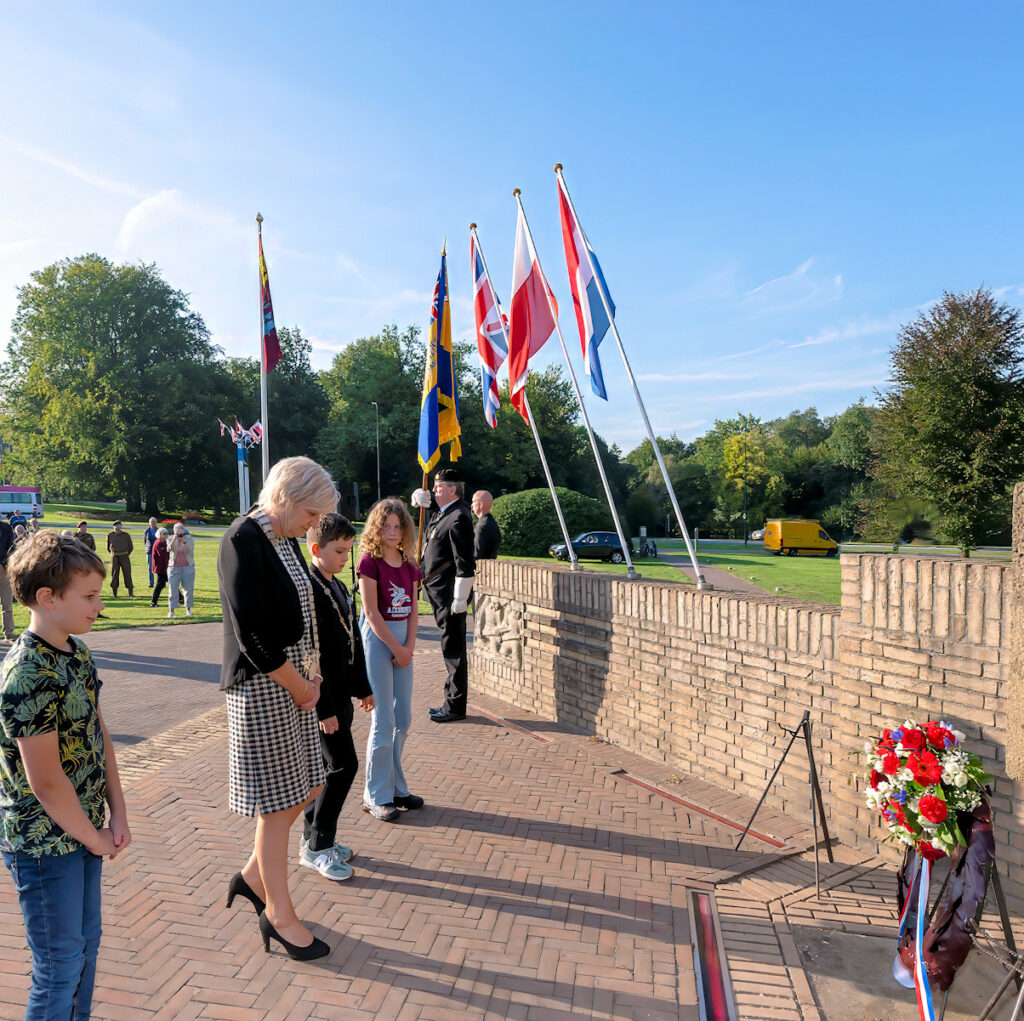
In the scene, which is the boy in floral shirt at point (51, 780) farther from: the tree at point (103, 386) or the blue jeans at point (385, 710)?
the tree at point (103, 386)

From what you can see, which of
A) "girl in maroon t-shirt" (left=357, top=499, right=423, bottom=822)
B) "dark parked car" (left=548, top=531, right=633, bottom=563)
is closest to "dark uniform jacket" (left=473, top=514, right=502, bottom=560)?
"girl in maroon t-shirt" (left=357, top=499, right=423, bottom=822)

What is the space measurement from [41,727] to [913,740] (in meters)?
3.03

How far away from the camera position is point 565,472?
4769 centimetres

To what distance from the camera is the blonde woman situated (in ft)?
8.90

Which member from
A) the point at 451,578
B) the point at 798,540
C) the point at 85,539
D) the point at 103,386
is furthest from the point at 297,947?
the point at 103,386

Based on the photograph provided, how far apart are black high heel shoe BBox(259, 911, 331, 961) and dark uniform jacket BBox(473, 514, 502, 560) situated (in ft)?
13.7

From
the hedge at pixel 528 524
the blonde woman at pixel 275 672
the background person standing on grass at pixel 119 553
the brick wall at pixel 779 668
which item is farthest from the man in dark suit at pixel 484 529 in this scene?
the hedge at pixel 528 524

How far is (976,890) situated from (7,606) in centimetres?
1174

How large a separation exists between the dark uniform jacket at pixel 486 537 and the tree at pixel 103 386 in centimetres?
4276

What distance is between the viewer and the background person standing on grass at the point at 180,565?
513 inches

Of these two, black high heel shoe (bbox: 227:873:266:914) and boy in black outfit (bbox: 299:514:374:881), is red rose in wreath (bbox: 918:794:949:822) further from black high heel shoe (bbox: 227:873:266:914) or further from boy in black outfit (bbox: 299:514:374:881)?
black high heel shoe (bbox: 227:873:266:914)

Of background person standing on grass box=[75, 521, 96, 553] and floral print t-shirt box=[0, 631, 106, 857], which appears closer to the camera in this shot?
floral print t-shirt box=[0, 631, 106, 857]

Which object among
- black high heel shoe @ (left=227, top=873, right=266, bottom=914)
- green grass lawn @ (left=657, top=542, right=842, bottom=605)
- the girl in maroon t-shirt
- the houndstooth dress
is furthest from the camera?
green grass lawn @ (left=657, top=542, right=842, bottom=605)

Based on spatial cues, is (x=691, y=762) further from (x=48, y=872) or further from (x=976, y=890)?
(x=48, y=872)
